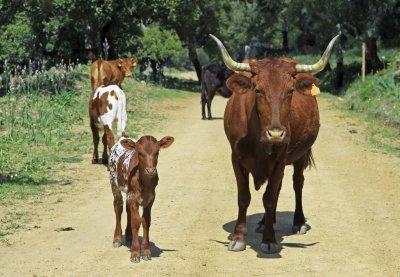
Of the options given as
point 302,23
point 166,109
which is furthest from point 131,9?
point 302,23

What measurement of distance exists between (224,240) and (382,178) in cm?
558

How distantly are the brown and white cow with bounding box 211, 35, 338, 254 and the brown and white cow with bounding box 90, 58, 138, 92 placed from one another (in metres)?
7.91

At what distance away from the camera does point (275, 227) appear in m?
10.9

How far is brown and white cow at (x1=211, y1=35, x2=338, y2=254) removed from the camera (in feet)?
29.0

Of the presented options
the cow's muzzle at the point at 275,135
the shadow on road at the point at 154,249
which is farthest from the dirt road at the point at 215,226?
the cow's muzzle at the point at 275,135

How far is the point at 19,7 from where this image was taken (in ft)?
109

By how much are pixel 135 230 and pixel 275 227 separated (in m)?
2.74

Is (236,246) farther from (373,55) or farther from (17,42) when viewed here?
(17,42)

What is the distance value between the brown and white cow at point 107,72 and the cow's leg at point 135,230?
9.06 m

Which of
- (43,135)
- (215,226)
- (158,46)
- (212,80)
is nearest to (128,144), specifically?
(215,226)

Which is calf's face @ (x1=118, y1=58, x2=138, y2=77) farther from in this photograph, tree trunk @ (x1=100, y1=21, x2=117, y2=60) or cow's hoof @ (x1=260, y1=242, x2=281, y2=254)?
tree trunk @ (x1=100, y1=21, x2=117, y2=60)

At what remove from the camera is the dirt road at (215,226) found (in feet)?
28.6

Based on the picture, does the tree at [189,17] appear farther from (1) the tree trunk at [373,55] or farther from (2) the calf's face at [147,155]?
(2) the calf's face at [147,155]

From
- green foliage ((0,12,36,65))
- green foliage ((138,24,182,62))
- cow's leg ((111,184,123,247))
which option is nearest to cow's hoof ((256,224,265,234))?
cow's leg ((111,184,123,247))
